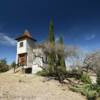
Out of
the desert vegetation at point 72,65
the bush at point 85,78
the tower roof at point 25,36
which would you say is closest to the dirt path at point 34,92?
the desert vegetation at point 72,65

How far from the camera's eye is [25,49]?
3469 centimetres

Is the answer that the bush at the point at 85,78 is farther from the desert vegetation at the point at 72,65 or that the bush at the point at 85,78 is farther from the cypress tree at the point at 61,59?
the cypress tree at the point at 61,59

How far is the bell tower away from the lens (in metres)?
34.7

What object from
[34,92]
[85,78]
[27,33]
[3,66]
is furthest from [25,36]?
[34,92]

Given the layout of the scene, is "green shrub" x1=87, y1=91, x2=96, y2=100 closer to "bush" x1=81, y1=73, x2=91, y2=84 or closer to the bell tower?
"bush" x1=81, y1=73, x2=91, y2=84

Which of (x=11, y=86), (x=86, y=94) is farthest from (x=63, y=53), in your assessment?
(x=11, y=86)

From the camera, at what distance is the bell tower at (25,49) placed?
34656 mm

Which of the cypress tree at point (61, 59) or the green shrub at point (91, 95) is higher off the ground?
the cypress tree at point (61, 59)

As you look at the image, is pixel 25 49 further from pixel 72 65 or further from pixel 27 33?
pixel 72 65

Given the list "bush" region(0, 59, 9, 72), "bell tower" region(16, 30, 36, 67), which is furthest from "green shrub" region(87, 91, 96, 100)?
"bush" region(0, 59, 9, 72)

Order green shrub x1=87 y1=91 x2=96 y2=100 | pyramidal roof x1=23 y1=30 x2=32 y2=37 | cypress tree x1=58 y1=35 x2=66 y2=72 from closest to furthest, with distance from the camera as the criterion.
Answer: green shrub x1=87 y1=91 x2=96 y2=100 → cypress tree x1=58 y1=35 x2=66 y2=72 → pyramidal roof x1=23 y1=30 x2=32 y2=37

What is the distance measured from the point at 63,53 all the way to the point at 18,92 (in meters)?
11.7

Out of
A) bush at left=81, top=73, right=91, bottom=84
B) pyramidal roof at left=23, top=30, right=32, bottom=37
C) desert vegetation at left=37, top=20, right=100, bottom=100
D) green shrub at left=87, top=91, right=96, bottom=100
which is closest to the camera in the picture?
green shrub at left=87, top=91, right=96, bottom=100

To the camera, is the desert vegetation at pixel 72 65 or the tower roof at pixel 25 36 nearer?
the desert vegetation at pixel 72 65
